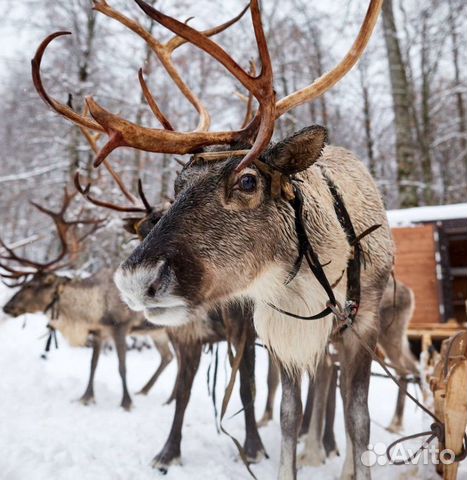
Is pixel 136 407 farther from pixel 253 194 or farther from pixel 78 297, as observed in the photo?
pixel 253 194

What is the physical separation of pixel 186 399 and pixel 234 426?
97cm

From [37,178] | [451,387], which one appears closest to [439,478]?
[451,387]

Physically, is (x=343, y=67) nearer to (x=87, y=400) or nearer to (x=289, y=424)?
(x=289, y=424)

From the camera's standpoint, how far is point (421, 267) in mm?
7977

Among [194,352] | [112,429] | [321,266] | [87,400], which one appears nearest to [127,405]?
[87,400]

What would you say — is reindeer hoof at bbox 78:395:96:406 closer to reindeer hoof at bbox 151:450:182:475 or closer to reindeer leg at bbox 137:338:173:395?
reindeer leg at bbox 137:338:173:395

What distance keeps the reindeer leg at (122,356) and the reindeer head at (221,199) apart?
4595mm

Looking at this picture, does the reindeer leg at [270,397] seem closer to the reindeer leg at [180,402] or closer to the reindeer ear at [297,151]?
the reindeer leg at [180,402]

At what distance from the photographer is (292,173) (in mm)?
2232

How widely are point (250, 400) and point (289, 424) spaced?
1.35 metres

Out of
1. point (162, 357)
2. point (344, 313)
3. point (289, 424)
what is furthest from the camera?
point (162, 357)

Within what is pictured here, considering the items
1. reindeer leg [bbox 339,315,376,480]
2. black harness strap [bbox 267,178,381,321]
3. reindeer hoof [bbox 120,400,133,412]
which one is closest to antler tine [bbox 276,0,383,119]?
black harness strap [bbox 267,178,381,321]

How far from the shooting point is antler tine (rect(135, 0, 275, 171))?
195 centimetres

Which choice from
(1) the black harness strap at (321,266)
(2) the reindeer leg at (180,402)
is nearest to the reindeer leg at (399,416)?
→ (2) the reindeer leg at (180,402)
